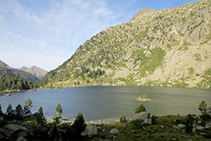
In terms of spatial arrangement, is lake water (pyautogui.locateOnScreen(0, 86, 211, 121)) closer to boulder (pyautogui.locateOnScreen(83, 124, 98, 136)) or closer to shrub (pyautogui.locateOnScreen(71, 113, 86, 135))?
boulder (pyautogui.locateOnScreen(83, 124, 98, 136))

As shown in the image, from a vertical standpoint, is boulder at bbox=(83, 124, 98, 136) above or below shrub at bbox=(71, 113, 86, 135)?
below

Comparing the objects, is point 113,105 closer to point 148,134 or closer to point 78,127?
point 78,127

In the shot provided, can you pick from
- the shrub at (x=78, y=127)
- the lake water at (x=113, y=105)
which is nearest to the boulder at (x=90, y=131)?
the shrub at (x=78, y=127)

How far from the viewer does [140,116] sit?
146 ft

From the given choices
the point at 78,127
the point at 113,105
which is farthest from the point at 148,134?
the point at 113,105

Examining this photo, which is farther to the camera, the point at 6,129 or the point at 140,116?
the point at 140,116

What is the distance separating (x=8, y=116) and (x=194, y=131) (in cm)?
7539

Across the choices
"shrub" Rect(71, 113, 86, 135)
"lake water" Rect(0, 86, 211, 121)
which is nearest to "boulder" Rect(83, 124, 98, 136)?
"shrub" Rect(71, 113, 86, 135)

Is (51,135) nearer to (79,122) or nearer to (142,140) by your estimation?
(79,122)

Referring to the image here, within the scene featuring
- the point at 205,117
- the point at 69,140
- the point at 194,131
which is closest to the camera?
the point at 69,140

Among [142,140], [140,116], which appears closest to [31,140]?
[142,140]

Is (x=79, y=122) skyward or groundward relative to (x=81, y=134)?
skyward

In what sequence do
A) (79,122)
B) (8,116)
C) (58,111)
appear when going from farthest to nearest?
1. (58,111)
2. (8,116)
3. (79,122)

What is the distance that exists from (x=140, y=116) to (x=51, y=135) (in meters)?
32.0
